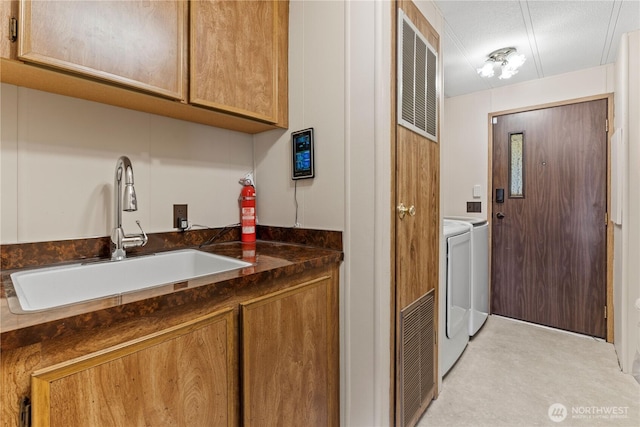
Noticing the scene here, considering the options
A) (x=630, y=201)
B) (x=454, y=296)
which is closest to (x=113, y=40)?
(x=454, y=296)

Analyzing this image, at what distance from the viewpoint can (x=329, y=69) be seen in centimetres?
133

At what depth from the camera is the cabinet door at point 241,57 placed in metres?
1.18

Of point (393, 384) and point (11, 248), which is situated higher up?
point (11, 248)

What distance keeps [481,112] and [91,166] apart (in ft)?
10.6

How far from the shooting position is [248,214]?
1.59 m

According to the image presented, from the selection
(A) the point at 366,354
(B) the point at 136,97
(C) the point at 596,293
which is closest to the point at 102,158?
(B) the point at 136,97

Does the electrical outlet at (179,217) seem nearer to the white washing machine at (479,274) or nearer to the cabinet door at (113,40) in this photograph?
the cabinet door at (113,40)

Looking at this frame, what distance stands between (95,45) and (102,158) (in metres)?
0.44

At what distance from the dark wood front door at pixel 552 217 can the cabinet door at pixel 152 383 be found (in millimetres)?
2865

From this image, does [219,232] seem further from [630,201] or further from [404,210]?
[630,201]

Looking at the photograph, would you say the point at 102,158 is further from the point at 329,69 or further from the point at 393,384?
the point at 393,384

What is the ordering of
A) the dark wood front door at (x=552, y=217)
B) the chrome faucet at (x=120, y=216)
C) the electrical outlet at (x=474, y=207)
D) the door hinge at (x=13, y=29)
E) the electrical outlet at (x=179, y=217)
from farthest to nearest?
the electrical outlet at (x=474, y=207), the dark wood front door at (x=552, y=217), the electrical outlet at (x=179, y=217), the chrome faucet at (x=120, y=216), the door hinge at (x=13, y=29)

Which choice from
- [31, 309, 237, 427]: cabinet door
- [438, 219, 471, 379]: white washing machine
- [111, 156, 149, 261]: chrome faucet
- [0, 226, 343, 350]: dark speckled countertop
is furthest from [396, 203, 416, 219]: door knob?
[111, 156, 149, 261]: chrome faucet

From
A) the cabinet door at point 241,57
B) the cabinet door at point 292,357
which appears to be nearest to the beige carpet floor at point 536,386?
the cabinet door at point 292,357
